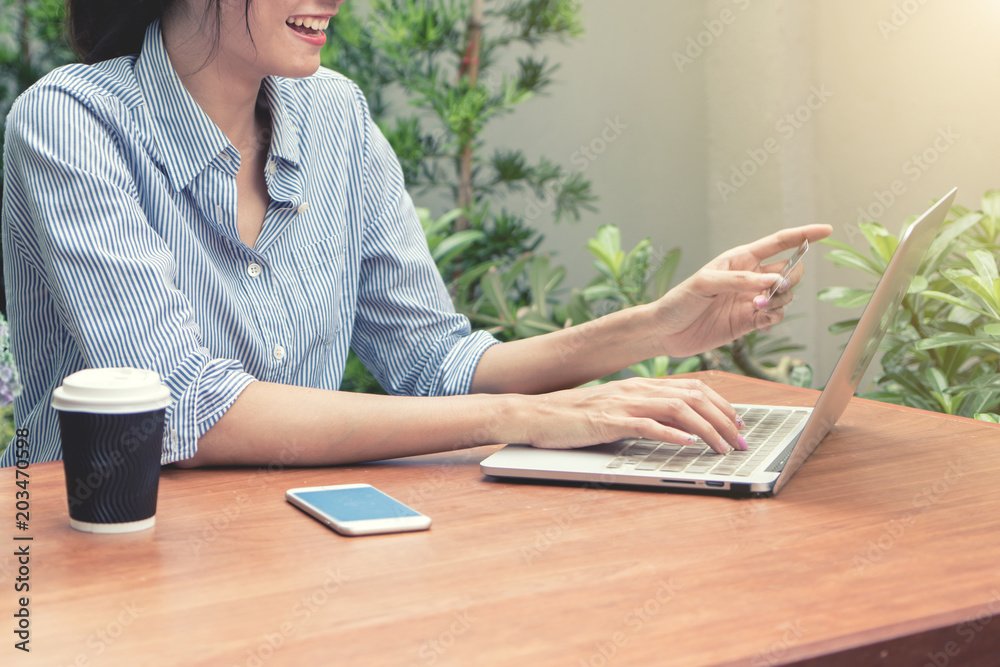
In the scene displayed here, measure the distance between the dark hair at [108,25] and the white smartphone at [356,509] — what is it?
26.1 inches

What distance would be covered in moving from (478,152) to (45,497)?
2535 millimetres

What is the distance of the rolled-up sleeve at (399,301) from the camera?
137 centimetres

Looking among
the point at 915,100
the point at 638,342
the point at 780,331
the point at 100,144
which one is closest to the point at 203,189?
the point at 100,144

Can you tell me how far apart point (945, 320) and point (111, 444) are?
5.35ft

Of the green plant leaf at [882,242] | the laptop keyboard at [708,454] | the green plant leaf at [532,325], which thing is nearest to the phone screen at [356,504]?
the laptop keyboard at [708,454]

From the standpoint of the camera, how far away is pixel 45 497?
0.84 m

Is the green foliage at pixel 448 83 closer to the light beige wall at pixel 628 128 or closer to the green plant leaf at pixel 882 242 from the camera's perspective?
the light beige wall at pixel 628 128

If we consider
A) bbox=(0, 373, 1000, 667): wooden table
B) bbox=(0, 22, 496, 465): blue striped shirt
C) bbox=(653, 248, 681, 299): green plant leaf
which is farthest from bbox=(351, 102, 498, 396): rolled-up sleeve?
bbox=(653, 248, 681, 299): green plant leaf

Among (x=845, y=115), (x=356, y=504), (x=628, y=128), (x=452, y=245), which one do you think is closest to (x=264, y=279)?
(x=356, y=504)

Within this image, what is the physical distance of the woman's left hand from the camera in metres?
1.07

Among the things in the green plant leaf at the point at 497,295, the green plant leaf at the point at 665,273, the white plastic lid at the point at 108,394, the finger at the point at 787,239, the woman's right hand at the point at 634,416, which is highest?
the finger at the point at 787,239

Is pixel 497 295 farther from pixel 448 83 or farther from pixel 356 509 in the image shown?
pixel 356 509

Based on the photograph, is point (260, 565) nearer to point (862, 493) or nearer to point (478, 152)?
point (862, 493)

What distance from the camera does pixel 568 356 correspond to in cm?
126
